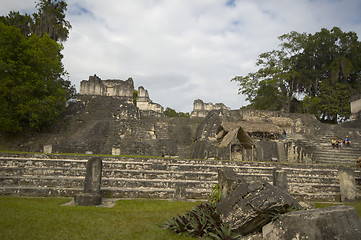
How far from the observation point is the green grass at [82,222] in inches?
164

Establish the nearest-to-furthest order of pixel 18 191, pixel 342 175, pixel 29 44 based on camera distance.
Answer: pixel 18 191, pixel 342 175, pixel 29 44

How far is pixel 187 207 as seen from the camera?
23.0 ft

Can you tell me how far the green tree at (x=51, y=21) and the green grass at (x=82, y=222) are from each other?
71.5 feet

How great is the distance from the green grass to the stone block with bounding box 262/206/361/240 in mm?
1684

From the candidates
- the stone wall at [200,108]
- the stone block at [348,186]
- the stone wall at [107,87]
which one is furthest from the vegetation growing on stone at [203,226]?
the stone wall at [200,108]

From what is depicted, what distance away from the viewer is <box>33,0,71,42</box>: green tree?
2369 centimetres

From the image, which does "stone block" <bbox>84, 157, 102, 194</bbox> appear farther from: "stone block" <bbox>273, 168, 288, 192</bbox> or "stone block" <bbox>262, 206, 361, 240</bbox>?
"stone block" <bbox>273, 168, 288, 192</bbox>

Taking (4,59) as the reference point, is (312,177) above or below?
below

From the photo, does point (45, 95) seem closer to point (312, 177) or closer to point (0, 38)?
point (0, 38)

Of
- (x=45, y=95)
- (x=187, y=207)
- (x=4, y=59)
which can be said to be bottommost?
(x=187, y=207)

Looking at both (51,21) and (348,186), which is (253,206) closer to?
(348,186)

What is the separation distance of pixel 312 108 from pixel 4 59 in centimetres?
3095

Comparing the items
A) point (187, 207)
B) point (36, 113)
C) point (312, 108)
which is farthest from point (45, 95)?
point (312, 108)

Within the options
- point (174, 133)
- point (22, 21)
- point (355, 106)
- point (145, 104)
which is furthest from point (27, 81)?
point (355, 106)
